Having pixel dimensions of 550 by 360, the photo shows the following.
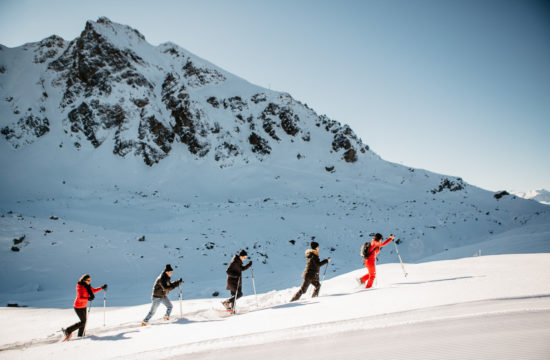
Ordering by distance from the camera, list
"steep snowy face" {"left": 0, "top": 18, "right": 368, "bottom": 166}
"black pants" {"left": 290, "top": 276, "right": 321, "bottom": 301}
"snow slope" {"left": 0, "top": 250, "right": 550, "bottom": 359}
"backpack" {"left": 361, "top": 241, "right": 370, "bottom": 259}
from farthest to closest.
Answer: "steep snowy face" {"left": 0, "top": 18, "right": 368, "bottom": 166}, "backpack" {"left": 361, "top": 241, "right": 370, "bottom": 259}, "black pants" {"left": 290, "top": 276, "right": 321, "bottom": 301}, "snow slope" {"left": 0, "top": 250, "right": 550, "bottom": 359}

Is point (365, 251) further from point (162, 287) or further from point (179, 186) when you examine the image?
point (179, 186)

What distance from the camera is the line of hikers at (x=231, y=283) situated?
634 centimetres

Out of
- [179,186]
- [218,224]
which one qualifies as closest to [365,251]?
[218,224]

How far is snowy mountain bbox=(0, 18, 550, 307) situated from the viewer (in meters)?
13.3

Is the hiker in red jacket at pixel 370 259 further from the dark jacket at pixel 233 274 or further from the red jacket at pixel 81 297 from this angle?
the red jacket at pixel 81 297

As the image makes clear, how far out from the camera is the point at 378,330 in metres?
3.67

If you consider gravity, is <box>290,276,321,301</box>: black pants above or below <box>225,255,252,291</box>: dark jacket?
below

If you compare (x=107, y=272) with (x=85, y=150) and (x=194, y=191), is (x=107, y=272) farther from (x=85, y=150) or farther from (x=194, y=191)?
(x=85, y=150)

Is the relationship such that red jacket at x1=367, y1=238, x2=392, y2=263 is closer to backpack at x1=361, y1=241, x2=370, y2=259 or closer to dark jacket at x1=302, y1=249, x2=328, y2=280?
backpack at x1=361, y1=241, x2=370, y2=259

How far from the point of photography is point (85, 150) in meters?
37.4

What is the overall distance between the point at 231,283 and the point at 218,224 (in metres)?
13.5

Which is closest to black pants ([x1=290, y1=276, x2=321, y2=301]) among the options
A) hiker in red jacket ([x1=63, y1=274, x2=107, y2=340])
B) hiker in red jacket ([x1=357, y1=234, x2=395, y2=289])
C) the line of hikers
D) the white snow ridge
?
the line of hikers

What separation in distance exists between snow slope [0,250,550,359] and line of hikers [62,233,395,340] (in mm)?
819

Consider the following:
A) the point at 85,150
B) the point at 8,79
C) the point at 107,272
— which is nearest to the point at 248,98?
the point at 85,150
